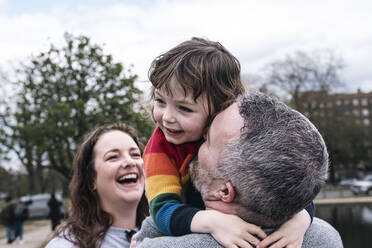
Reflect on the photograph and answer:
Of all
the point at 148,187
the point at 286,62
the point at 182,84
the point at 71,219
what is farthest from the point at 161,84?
the point at 286,62

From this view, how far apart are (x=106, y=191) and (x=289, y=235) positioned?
1.86 m

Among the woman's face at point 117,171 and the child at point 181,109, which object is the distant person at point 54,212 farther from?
the child at point 181,109

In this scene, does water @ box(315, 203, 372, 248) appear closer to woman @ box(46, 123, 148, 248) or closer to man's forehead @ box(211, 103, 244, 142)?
woman @ box(46, 123, 148, 248)

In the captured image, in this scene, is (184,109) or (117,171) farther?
(117,171)

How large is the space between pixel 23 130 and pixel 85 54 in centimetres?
385

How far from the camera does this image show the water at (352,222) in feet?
41.5

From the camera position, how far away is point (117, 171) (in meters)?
3.11

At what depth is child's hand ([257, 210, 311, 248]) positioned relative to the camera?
1.58 m

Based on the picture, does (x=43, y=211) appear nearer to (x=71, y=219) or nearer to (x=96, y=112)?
(x=96, y=112)

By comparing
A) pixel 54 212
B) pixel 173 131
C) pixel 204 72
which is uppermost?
pixel 204 72

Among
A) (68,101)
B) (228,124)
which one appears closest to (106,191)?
(228,124)

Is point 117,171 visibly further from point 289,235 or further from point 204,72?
point 289,235

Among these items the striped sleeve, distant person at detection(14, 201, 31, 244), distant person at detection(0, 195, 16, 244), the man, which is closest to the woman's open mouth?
the striped sleeve

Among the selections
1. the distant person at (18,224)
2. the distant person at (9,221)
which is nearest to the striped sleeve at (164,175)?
the distant person at (18,224)
